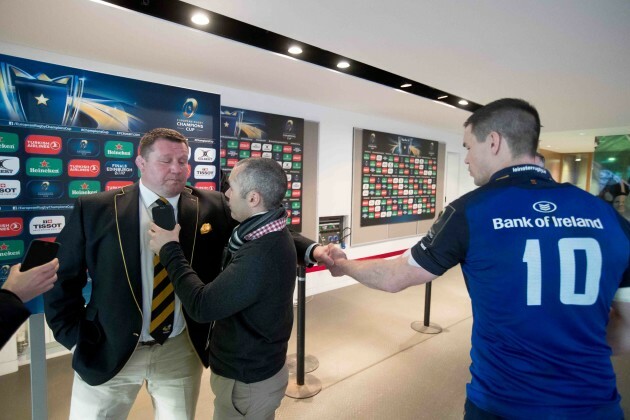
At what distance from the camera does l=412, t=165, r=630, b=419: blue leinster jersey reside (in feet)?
3.15

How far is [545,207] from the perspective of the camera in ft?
3.26

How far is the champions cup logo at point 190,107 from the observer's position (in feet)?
10.8

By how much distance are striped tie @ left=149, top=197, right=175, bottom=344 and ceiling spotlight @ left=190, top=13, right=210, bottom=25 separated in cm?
160

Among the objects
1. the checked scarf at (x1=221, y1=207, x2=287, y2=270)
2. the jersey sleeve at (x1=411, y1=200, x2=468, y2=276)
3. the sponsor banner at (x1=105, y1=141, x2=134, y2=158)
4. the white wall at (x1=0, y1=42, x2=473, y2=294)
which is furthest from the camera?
the white wall at (x1=0, y1=42, x2=473, y2=294)

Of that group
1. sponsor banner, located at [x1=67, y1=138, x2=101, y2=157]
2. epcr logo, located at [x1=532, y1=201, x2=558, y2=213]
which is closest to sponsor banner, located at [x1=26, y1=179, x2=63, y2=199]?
sponsor banner, located at [x1=67, y1=138, x2=101, y2=157]

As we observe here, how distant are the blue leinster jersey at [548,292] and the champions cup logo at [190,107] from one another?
2.99m

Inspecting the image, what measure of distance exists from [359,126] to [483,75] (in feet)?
7.28

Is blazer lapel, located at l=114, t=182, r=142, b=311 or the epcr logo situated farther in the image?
blazer lapel, located at l=114, t=182, r=142, b=311

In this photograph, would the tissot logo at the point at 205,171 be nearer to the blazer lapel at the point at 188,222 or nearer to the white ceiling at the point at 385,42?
the white ceiling at the point at 385,42

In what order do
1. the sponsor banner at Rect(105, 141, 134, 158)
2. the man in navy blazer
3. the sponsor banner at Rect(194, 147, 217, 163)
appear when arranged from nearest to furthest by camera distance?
the man in navy blazer, the sponsor banner at Rect(105, 141, 134, 158), the sponsor banner at Rect(194, 147, 217, 163)

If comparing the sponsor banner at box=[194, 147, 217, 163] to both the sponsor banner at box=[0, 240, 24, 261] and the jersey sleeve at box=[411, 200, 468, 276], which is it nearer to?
the sponsor banner at box=[0, 240, 24, 261]

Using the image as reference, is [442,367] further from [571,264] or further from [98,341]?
[98,341]

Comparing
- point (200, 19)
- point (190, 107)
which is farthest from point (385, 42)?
point (190, 107)

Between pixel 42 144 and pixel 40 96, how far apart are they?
0.36m
